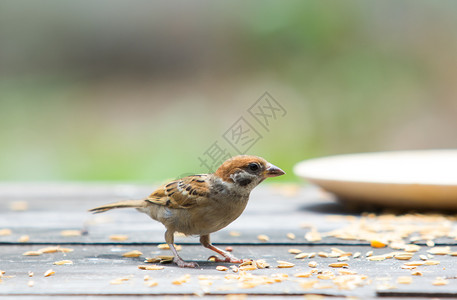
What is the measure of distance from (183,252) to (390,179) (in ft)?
4.20

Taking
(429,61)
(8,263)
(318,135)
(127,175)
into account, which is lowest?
(8,263)

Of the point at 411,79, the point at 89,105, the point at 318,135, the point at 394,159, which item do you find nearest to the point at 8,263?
the point at 394,159

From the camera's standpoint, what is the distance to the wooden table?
78.0 inches

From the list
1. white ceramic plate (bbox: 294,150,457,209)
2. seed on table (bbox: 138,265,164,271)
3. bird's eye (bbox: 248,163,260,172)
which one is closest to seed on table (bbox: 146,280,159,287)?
seed on table (bbox: 138,265,164,271)

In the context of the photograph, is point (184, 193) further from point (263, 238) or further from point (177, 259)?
point (263, 238)

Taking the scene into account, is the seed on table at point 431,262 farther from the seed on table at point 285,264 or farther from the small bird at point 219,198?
the small bird at point 219,198

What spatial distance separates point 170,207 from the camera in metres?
2.56

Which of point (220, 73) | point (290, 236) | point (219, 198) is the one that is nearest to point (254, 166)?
point (219, 198)

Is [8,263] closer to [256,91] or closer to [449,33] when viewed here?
[256,91]

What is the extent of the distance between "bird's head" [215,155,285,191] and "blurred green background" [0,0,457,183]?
4.57 meters

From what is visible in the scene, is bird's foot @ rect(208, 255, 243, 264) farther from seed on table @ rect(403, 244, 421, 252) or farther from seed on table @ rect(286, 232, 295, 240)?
seed on table @ rect(403, 244, 421, 252)

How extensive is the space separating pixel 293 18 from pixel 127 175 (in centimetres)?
314

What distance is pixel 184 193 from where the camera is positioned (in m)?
2.54

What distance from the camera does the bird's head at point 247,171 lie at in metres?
2.48
